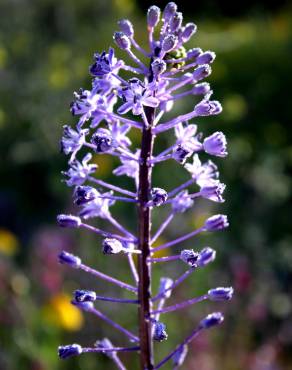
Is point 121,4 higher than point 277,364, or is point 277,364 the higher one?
point 121,4

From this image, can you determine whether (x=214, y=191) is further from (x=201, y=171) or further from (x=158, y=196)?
(x=158, y=196)

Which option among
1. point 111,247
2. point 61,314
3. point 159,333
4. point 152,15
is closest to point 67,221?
point 111,247

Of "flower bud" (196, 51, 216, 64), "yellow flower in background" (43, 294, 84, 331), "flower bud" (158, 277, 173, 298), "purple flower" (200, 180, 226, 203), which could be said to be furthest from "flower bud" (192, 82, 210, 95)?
"yellow flower in background" (43, 294, 84, 331)

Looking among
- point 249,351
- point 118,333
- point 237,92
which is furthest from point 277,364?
point 237,92

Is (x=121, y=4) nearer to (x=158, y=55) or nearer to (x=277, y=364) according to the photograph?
(x=277, y=364)

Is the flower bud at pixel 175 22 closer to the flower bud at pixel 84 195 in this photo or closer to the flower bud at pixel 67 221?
the flower bud at pixel 84 195

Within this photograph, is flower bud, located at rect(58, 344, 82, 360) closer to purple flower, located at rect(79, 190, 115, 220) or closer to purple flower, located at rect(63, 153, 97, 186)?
purple flower, located at rect(79, 190, 115, 220)
